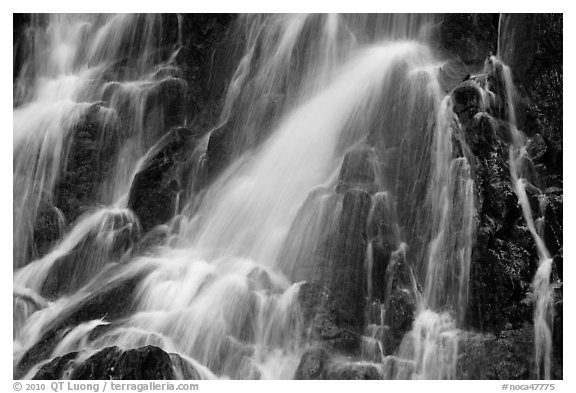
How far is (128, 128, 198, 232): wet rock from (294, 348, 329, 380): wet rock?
5.41m

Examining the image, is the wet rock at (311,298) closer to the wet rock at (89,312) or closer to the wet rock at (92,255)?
the wet rock at (89,312)

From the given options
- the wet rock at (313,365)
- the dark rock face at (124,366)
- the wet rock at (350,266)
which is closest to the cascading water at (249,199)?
the wet rock at (350,266)

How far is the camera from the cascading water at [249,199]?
15445 mm

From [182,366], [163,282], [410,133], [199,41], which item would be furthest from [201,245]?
[199,41]

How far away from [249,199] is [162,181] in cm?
232

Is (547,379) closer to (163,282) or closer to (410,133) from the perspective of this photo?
(410,133)

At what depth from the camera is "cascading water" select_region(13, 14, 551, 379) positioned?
15.4 m

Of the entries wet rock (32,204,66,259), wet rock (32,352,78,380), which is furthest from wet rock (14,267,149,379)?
wet rock (32,204,66,259)

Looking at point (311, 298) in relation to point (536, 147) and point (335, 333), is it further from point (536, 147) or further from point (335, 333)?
point (536, 147)

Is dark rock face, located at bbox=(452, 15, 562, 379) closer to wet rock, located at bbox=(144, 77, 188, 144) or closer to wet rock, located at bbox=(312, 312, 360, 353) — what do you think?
wet rock, located at bbox=(312, 312, 360, 353)

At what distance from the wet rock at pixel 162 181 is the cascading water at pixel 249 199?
5 cm

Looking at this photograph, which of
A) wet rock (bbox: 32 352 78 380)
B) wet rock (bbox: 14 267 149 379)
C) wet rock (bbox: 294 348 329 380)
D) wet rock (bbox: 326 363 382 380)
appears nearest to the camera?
wet rock (bbox: 32 352 78 380)

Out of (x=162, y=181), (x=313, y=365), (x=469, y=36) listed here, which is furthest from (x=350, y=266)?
(x=469, y=36)

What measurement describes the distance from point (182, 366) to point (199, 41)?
9948mm
